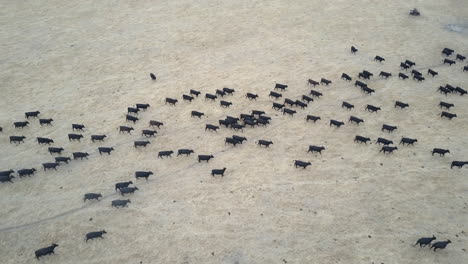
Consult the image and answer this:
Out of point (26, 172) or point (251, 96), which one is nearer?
point (26, 172)

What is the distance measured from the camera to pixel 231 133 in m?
27.0

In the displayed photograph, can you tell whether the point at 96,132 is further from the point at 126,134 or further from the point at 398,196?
the point at 398,196

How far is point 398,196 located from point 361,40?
21409 millimetres

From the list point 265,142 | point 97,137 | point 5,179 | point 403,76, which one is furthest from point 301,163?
point 5,179

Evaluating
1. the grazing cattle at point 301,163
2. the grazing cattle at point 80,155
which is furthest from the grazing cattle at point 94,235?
the grazing cattle at point 301,163

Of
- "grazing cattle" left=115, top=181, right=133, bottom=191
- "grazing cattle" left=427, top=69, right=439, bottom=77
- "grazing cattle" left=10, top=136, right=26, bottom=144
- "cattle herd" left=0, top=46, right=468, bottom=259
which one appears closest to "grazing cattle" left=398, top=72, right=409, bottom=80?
"cattle herd" left=0, top=46, right=468, bottom=259

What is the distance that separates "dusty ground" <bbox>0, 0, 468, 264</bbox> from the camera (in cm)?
1925

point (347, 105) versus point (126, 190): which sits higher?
point (347, 105)

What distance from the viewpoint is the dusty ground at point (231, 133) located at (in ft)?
63.2

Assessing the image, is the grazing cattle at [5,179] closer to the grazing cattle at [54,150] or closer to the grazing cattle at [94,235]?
the grazing cattle at [54,150]

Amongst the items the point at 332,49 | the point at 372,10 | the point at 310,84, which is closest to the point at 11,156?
the point at 310,84

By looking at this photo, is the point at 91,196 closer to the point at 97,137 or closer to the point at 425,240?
the point at 97,137

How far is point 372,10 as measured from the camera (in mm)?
44781

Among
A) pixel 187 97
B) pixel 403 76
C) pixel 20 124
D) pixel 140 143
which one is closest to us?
pixel 140 143
